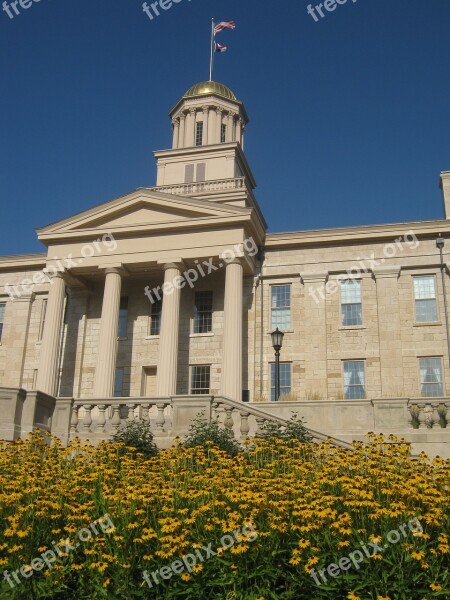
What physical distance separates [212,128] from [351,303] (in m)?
18.6

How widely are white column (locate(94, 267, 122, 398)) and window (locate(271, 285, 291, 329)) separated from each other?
7.92 m

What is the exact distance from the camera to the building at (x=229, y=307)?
100 feet

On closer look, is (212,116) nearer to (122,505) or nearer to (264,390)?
(264,390)

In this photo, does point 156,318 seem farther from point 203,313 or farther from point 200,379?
point 200,379

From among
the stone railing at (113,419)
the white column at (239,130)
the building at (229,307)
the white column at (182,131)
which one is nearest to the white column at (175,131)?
the white column at (182,131)

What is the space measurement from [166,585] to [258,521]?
5.12 feet

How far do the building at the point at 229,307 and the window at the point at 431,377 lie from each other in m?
0.06

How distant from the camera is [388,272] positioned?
31.9 meters

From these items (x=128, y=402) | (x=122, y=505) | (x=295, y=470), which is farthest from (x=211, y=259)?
(x=122, y=505)

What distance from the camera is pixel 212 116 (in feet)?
147

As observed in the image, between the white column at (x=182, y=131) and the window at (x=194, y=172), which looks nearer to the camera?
the window at (x=194, y=172)

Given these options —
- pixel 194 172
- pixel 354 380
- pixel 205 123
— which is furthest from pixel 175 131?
pixel 354 380

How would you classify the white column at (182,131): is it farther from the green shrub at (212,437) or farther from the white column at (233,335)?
the green shrub at (212,437)

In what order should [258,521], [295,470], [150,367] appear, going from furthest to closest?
1. [150,367]
2. [295,470]
3. [258,521]
